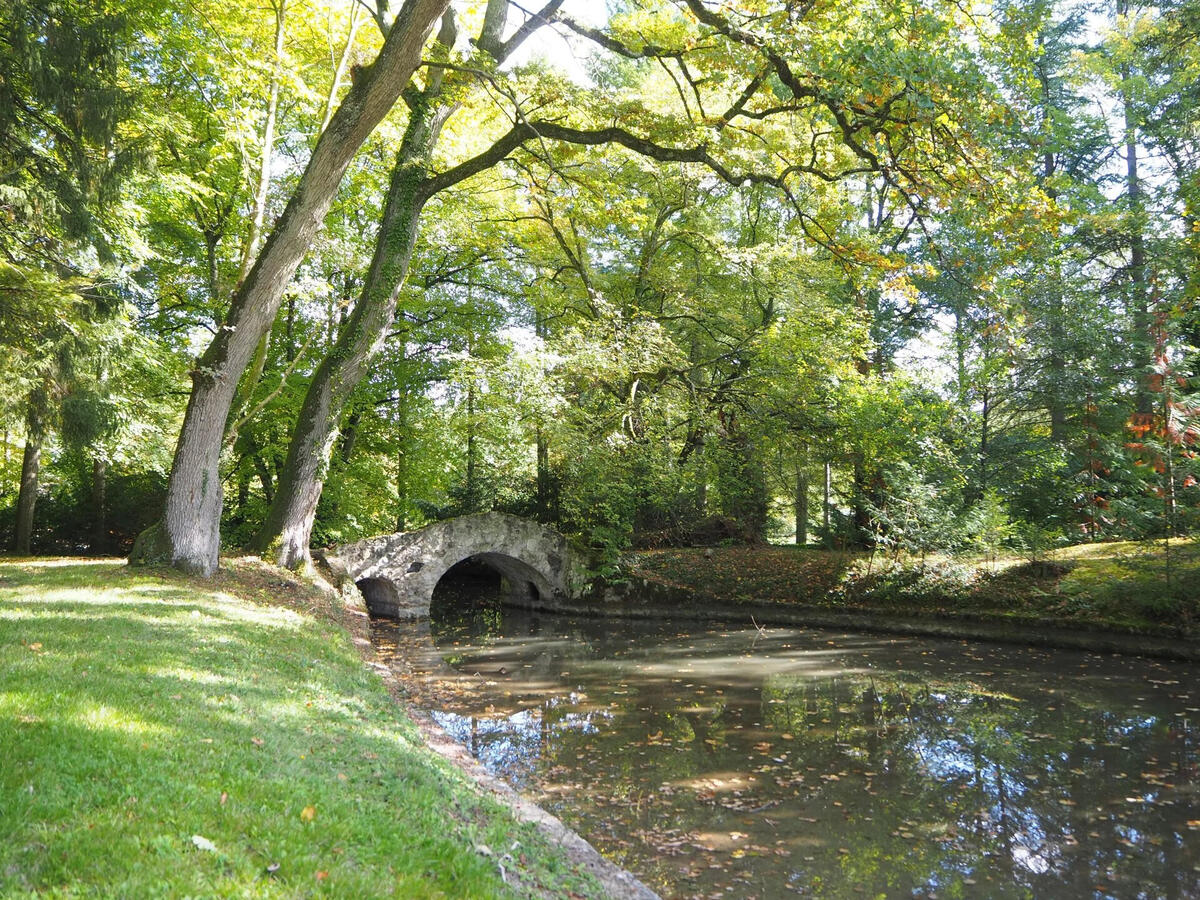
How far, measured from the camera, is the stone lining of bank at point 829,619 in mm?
13273

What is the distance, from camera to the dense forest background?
9.17 metres

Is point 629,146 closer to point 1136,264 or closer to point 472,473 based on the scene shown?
point 472,473

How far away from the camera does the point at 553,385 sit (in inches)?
711

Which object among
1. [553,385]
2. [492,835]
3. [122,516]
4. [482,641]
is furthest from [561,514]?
[492,835]

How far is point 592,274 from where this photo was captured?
74.6 ft

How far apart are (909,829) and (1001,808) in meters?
1.09

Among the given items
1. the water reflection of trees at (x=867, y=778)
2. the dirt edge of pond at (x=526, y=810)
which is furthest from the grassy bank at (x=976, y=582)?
the dirt edge of pond at (x=526, y=810)

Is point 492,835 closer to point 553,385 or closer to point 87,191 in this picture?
point 87,191

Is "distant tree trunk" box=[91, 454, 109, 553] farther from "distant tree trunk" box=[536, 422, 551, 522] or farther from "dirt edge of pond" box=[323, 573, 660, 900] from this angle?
"dirt edge of pond" box=[323, 573, 660, 900]

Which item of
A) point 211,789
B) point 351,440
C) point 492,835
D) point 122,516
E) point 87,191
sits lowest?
point 492,835

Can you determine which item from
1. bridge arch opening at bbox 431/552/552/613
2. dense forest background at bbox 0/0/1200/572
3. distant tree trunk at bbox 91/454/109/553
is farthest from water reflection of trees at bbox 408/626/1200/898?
distant tree trunk at bbox 91/454/109/553

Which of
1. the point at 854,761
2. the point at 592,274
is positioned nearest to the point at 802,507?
the point at 592,274

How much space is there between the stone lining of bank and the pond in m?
0.47

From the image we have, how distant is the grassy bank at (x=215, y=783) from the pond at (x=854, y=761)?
1626 millimetres
